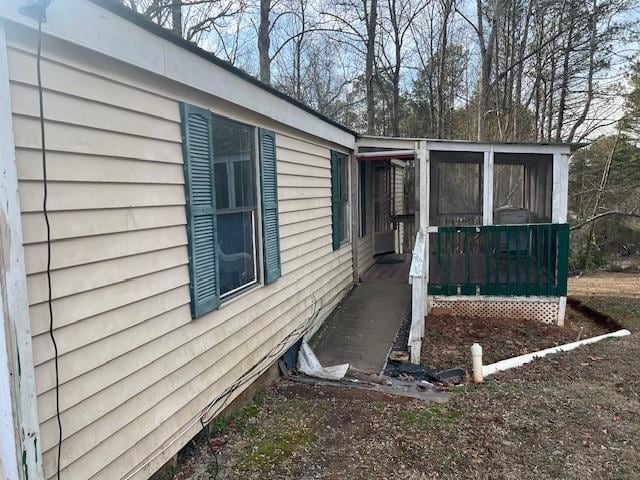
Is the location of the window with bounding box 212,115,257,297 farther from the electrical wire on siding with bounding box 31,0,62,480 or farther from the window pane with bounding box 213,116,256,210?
the electrical wire on siding with bounding box 31,0,62,480

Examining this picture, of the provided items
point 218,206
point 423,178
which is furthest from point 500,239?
point 218,206

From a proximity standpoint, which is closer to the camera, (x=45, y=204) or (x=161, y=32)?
(x=45, y=204)

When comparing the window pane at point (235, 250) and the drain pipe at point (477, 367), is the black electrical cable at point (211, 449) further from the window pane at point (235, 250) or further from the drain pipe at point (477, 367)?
the drain pipe at point (477, 367)

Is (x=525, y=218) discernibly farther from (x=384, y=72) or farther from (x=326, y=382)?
(x=384, y=72)

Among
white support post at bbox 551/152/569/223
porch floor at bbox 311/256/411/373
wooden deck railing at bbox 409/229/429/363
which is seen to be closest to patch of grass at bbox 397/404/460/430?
porch floor at bbox 311/256/411/373

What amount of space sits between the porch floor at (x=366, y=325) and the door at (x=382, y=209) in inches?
67.6

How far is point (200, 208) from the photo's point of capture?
3201mm

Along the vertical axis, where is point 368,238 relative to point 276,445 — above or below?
above

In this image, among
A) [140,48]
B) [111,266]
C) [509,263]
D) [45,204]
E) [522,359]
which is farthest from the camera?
[509,263]

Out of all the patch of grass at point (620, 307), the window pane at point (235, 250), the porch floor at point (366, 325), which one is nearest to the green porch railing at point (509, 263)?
the porch floor at point (366, 325)

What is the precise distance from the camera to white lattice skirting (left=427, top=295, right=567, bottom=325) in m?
6.94

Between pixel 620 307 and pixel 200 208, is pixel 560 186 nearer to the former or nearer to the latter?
pixel 620 307

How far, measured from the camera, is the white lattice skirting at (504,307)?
6.94 m

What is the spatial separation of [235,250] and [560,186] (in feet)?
17.4
